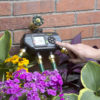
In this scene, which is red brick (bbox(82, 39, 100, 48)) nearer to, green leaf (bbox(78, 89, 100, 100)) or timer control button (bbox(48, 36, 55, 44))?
timer control button (bbox(48, 36, 55, 44))

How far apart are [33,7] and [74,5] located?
32cm

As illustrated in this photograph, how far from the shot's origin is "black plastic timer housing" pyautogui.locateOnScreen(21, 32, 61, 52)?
1.58 meters

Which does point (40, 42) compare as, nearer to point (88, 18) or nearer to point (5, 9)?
point (5, 9)

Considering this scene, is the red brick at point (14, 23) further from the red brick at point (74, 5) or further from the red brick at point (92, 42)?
the red brick at point (92, 42)

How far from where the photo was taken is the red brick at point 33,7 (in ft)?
5.63

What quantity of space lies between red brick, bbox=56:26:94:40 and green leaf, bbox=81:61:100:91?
2.07 ft

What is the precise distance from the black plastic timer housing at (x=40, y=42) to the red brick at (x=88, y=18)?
13.8 inches

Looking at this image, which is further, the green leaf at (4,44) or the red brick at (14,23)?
the red brick at (14,23)

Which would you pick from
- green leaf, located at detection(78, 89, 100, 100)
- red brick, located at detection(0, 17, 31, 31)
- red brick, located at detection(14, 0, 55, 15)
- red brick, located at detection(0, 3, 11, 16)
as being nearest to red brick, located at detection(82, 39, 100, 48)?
red brick, located at detection(14, 0, 55, 15)

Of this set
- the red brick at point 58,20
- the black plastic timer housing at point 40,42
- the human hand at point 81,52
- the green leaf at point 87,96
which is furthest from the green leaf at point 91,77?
the red brick at point 58,20

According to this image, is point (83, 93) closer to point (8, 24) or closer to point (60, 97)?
point (60, 97)

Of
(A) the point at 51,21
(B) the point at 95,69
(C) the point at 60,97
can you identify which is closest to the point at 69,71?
(B) the point at 95,69

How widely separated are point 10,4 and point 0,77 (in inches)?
19.9

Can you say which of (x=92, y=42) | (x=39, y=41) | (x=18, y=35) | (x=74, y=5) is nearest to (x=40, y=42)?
(x=39, y=41)
